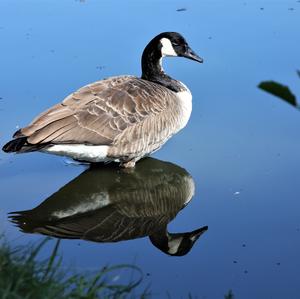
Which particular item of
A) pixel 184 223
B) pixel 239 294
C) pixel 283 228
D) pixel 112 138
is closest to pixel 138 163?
pixel 112 138

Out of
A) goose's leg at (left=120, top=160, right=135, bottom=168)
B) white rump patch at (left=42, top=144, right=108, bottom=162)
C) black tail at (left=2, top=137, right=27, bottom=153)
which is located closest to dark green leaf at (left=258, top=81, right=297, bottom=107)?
black tail at (left=2, top=137, right=27, bottom=153)

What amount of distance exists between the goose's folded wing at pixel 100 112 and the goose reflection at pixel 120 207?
0.40 meters

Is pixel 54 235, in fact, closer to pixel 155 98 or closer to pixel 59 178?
pixel 59 178

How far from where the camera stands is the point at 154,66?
7.05 m

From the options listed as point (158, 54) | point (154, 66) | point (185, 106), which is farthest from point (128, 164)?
point (158, 54)

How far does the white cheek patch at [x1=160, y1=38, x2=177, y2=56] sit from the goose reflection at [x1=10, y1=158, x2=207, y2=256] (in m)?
1.24

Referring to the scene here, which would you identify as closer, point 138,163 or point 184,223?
point 184,223

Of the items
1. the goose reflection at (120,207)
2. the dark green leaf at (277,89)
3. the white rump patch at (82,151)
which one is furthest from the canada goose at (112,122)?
the dark green leaf at (277,89)

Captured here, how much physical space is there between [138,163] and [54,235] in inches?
67.0

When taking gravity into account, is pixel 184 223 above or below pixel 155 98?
below

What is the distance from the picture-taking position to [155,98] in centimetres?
654

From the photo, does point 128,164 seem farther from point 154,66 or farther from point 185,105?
point 154,66

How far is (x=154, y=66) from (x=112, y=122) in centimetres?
110

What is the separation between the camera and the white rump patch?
232 inches
